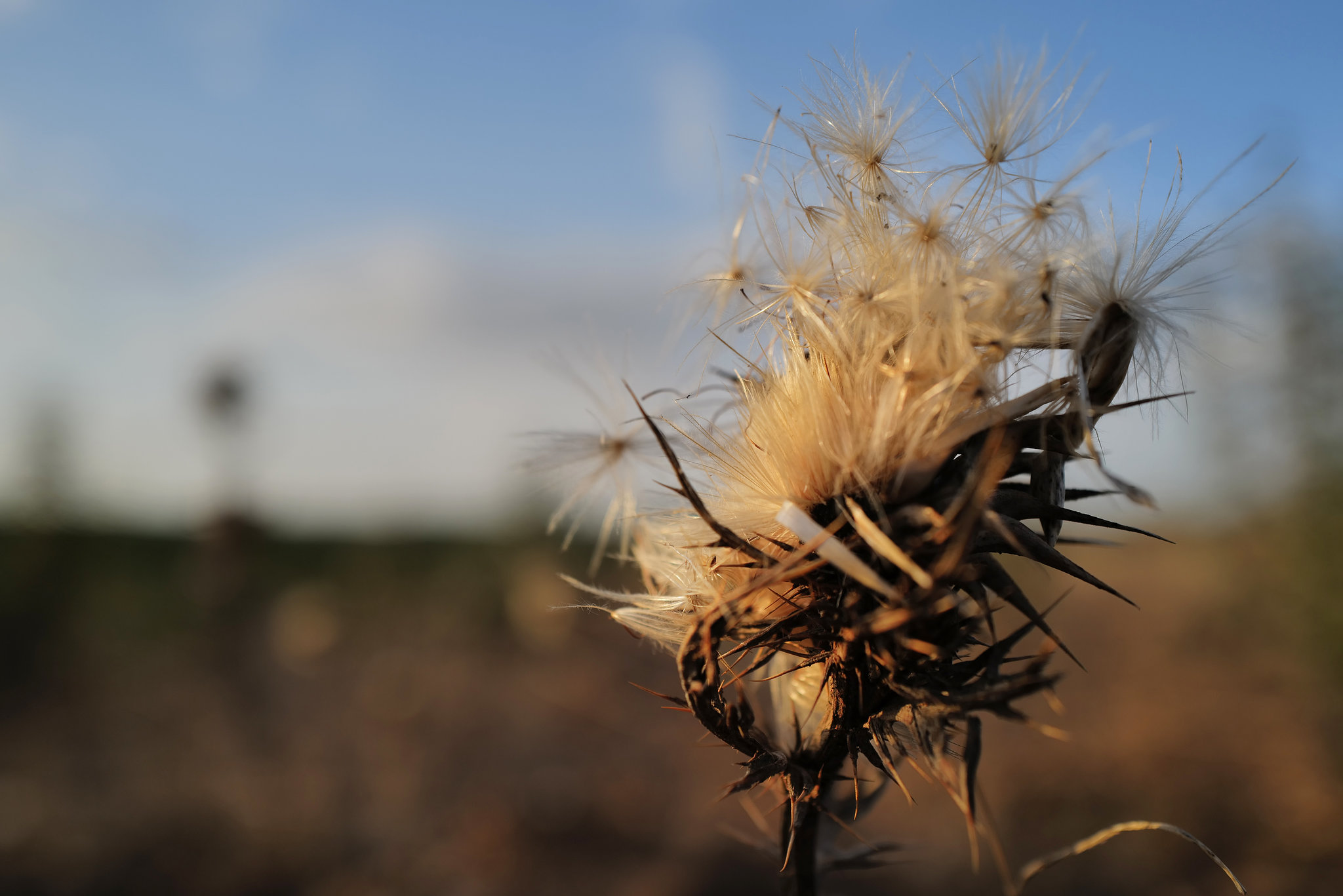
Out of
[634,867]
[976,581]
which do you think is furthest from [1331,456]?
[976,581]

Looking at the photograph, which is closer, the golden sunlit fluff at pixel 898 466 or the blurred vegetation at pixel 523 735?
the golden sunlit fluff at pixel 898 466

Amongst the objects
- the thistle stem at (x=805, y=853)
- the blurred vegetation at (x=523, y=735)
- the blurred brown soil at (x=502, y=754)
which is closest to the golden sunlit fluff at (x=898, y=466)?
the thistle stem at (x=805, y=853)

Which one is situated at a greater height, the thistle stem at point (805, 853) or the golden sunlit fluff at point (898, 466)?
the golden sunlit fluff at point (898, 466)

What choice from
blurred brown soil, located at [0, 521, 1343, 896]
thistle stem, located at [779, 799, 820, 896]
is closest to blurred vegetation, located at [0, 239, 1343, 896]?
blurred brown soil, located at [0, 521, 1343, 896]

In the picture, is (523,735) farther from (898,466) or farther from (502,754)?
(898,466)

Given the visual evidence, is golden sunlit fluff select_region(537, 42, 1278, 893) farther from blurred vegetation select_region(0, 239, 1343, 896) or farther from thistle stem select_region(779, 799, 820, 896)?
blurred vegetation select_region(0, 239, 1343, 896)

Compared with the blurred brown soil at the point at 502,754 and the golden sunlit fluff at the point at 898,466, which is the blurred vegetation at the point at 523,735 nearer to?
the blurred brown soil at the point at 502,754

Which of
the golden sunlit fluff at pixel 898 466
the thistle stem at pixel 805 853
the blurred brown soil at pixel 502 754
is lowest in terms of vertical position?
the blurred brown soil at pixel 502 754

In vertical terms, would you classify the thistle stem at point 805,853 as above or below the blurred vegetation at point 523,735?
above

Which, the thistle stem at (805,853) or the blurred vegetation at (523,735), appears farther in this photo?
the blurred vegetation at (523,735)

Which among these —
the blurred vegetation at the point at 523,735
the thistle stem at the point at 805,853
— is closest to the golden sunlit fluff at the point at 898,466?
the thistle stem at the point at 805,853

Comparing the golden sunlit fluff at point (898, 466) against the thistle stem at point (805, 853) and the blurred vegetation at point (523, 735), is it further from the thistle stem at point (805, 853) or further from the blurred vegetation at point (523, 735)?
the blurred vegetation at point (523, 735)

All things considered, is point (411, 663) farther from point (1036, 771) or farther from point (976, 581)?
point (976, 581)
